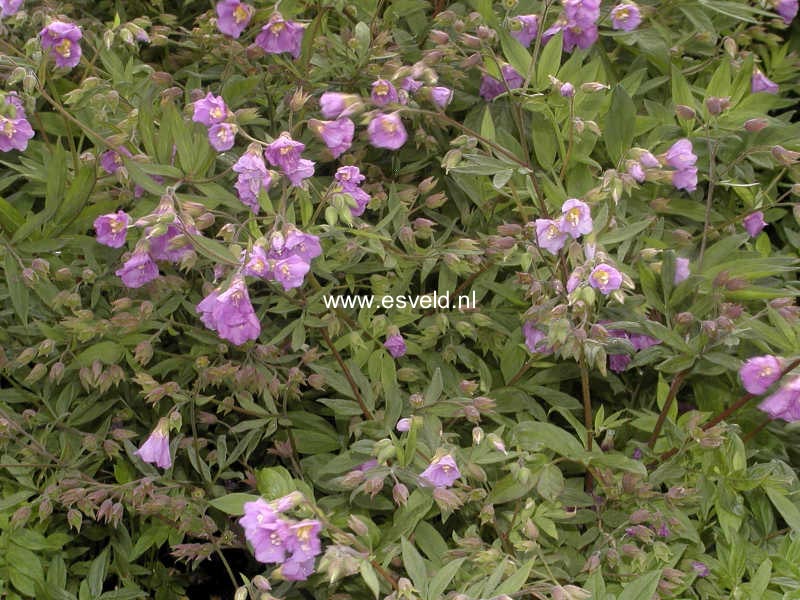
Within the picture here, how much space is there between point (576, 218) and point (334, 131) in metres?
0.56

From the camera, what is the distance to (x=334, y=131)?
2.01 m

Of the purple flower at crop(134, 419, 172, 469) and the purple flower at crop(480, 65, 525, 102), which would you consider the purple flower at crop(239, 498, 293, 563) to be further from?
the purple flower at crop(480, 65, 525, 102)

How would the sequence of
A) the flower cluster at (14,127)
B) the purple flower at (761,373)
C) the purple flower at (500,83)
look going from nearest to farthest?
the purple flower at (761,373) < the flower cluster at (14,127) < the purple flower at (500,83)

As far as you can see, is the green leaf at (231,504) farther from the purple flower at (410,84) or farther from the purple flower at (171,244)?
the purple flower at (410,84)

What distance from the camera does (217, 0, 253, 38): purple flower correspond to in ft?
7.00

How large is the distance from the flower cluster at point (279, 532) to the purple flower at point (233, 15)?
44.3 inches

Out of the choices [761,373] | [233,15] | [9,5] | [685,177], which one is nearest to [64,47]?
[9,5]

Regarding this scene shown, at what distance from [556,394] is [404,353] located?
385 mm

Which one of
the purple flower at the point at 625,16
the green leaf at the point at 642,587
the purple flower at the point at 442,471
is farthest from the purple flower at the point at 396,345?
the purple flower at the point at 625,16

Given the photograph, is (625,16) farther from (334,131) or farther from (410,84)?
(334,131)

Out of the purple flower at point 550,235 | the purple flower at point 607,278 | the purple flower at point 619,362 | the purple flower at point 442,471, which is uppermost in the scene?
the purple flower at point 607,278

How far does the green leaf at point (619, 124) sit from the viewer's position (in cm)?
218

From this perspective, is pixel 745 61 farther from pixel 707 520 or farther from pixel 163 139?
pixel 163 139

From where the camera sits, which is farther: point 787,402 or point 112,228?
point 112,228
